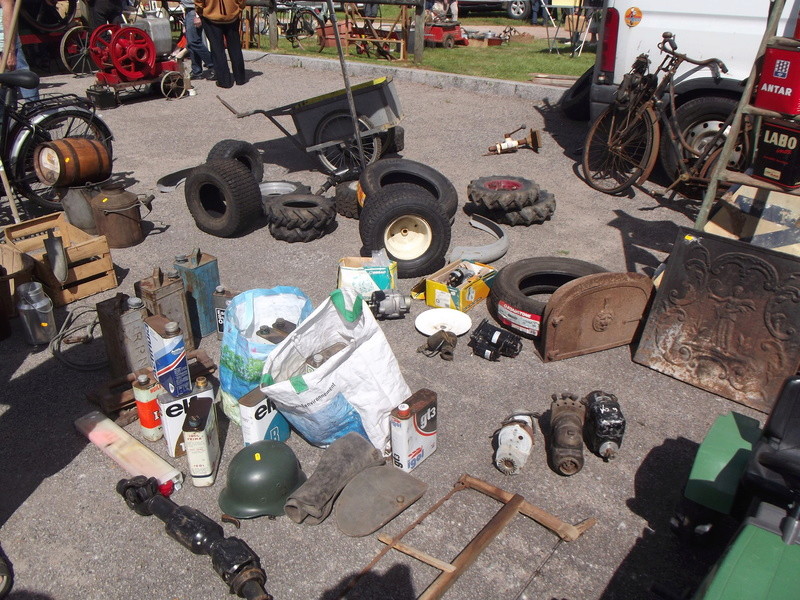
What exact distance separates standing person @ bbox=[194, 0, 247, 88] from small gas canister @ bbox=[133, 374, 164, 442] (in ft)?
21.6

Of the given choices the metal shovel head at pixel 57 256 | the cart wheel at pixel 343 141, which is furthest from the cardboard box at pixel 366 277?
the cart wheel at pixel 343 141

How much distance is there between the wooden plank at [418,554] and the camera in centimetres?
282

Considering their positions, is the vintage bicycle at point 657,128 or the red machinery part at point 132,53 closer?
the vintage bicycle at point 657,128

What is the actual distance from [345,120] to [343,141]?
29 centimetres

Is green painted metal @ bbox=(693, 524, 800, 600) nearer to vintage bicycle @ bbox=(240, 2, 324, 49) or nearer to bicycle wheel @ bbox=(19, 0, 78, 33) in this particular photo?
vintage bicycle @ bbox=(240, 2, 324, 49)

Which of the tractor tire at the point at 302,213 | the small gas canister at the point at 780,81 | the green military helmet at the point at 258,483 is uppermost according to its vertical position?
the small gas canister at the point at 780,81

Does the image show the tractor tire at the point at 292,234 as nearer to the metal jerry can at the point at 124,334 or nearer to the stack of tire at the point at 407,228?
the stack of tire at the point at 407,228

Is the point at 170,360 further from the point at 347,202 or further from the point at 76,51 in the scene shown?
the point at 76,51

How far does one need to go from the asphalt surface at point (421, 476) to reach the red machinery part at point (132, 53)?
18.7 feet

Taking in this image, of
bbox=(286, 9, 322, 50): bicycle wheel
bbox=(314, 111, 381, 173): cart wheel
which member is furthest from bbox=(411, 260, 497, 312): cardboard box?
bbox=(286, 9, 322, 50): bicycle wheel

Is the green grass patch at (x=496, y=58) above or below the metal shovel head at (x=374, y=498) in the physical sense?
above

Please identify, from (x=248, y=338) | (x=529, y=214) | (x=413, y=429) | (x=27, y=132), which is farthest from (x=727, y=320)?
(x=27, y=132)

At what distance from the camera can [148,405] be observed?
140 inches

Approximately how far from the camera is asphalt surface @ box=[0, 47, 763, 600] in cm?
285
